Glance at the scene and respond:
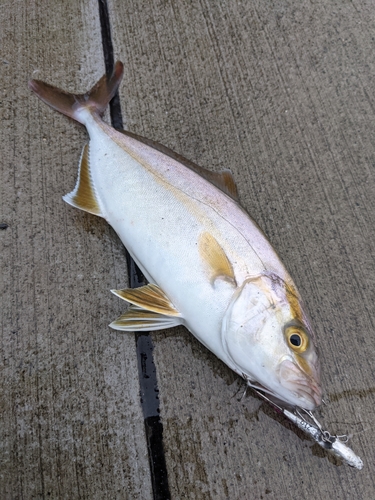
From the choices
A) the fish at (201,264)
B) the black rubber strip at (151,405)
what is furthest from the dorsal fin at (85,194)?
the black rubber strip at (151,405)

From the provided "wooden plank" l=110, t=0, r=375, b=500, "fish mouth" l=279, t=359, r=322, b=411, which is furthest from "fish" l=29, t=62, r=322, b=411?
"wooden plank" l=110, t=0, r=375, b=500

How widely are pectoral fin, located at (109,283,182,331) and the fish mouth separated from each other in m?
0.53

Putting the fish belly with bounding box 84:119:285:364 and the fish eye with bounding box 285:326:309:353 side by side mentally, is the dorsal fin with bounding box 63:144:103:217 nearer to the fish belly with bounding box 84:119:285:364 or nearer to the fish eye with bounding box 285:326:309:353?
the fish belly with bounding box 84:119:285:364

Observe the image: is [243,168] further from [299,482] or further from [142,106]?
[299,482]

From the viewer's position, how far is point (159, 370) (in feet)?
6.71

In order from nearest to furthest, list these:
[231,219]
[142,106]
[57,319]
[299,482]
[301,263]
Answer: [299,482], [231,219], [57,319], [301,263], [142,106]

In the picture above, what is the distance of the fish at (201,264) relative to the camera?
67.9 inches

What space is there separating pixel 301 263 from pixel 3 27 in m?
2.52

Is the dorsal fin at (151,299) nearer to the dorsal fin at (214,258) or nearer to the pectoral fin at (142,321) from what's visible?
the pectoral fin at (142,321)

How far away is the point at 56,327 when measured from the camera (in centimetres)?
209

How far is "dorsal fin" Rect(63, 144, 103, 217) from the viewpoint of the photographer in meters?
2.23

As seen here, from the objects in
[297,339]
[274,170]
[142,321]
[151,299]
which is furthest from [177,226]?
[274,170]

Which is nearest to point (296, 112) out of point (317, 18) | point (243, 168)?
point (243, 168)

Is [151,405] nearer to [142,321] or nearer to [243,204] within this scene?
[142,321]
